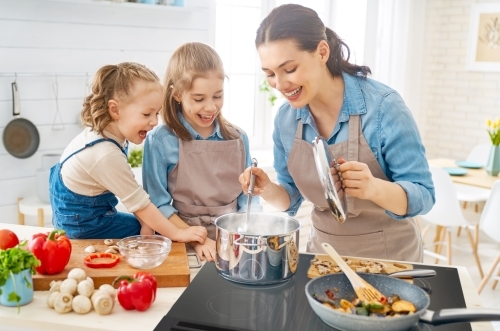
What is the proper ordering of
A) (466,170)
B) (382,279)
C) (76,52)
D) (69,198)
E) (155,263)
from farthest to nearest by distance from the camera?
(466,170)
(76,52)
(69,198)
(155,263)
(382,279)

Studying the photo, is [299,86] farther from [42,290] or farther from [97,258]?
[42,290]

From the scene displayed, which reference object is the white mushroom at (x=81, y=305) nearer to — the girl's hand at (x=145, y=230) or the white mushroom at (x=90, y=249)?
the white mushroom at (x=90, y=249)

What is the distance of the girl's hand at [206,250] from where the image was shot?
1.65 m

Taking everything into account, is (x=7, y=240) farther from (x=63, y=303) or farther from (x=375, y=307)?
(x=375, y=307)

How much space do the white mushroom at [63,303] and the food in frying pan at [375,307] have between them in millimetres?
559

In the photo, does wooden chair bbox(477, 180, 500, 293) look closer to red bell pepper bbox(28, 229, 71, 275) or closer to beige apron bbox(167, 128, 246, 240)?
beige apron bbox(167, 128, 246, 240)

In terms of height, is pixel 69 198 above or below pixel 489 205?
above

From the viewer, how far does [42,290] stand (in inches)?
55.4

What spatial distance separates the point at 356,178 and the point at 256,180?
401 mm

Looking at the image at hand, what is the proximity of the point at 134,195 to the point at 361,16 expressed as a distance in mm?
3908

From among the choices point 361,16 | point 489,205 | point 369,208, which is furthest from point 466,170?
point 369,208

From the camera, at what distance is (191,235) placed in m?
1.72

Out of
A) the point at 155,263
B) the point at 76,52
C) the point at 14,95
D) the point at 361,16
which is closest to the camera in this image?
the point at 155,263

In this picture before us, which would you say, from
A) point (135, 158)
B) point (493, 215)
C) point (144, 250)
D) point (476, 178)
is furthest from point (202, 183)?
point (476, 178)
